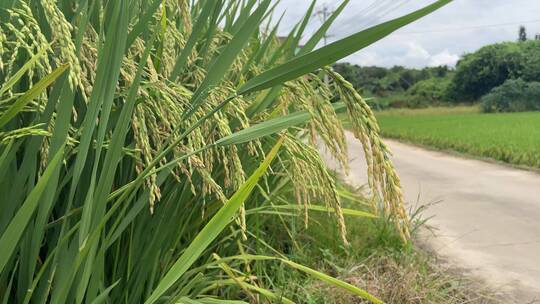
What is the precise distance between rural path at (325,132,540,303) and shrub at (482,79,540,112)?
111ft

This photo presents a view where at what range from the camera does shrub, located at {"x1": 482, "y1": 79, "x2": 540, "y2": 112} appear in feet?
133

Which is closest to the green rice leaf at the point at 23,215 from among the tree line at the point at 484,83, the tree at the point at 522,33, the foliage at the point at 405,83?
the tree line at the point at 484,83

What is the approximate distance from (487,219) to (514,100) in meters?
40.2

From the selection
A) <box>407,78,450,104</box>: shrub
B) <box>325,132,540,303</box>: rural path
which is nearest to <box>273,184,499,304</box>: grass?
<box>325,132,540,303</box>: rural path

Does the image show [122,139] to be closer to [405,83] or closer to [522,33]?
[405,83]

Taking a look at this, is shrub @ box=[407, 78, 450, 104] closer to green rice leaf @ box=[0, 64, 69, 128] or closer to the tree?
the tree

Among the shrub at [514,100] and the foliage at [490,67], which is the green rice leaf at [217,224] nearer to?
the shrub at [514,100]

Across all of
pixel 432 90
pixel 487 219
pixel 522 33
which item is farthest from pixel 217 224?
pixel 522 33

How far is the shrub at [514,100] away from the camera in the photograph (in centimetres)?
4050

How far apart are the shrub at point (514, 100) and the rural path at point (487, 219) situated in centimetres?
3394

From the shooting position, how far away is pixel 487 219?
4.74 m

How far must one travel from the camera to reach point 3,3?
0.93 metres

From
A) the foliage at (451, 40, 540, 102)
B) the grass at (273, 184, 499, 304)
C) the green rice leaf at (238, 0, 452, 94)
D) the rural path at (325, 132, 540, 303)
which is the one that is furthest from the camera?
the foliage at (451, 40, 540, 102)

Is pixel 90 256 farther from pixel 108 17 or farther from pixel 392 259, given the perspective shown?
pixel 392 259
